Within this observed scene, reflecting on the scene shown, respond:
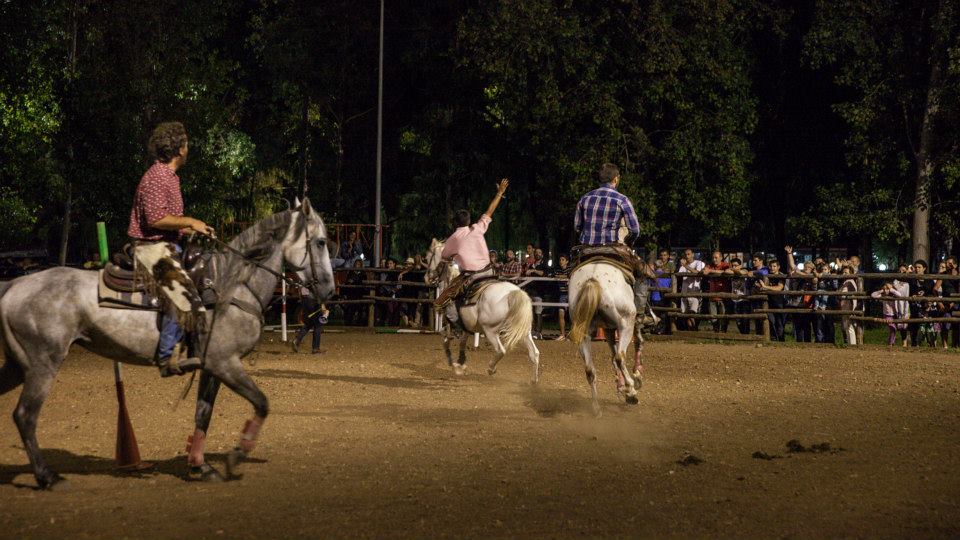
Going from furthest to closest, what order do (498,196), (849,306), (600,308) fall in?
1. (849,306)
2. (498,196)
3. (600,308)

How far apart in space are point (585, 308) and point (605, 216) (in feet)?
3.73

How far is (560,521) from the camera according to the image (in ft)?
24.5

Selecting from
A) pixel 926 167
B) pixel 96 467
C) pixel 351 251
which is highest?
pixel 926 167

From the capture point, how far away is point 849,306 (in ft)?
78.3

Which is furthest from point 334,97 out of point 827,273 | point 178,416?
point 178,416

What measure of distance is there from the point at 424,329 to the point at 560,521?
62.2 ft

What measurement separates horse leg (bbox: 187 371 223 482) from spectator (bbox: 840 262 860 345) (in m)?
17.1

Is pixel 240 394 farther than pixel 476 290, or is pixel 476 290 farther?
pixel 476 290

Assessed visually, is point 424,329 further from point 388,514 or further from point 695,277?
point 388,514

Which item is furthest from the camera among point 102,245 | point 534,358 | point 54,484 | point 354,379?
point 354,379

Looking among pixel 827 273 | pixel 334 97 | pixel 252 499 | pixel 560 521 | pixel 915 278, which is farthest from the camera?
pixel 334 97

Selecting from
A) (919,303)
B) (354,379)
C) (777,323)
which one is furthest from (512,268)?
(354,379)

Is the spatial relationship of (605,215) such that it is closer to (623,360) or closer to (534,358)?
(623,360)

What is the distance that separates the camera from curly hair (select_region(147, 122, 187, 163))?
9008 mm
